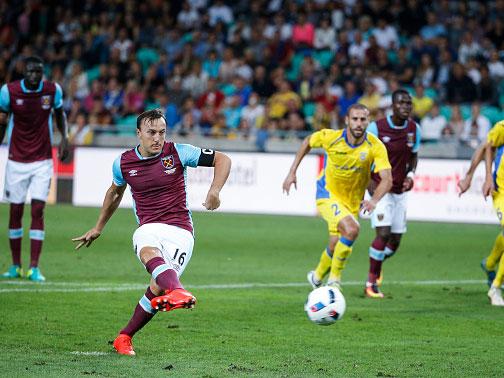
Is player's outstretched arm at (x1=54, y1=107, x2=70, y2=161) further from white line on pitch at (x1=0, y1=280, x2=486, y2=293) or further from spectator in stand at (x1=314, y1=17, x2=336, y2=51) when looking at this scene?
spectator in stand at (x1=314, y1=17, x2=336, y2=51)

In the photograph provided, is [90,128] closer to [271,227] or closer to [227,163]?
[271,227]

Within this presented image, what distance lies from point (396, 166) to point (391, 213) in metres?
0.57

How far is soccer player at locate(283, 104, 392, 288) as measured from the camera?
1084cm

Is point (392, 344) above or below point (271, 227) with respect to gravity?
above

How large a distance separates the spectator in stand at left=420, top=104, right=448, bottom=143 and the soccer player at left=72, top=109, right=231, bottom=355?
1455cm

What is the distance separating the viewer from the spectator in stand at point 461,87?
2297cm

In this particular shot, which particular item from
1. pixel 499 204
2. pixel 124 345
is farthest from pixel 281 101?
pixel 124 345

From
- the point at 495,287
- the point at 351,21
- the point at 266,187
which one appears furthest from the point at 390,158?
the point at 351,21

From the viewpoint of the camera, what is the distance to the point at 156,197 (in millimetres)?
7809

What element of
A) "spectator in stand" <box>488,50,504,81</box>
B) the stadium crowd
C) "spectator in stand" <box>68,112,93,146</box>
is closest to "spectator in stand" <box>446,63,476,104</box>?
the stadium crowd

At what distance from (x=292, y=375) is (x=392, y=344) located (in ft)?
5.42

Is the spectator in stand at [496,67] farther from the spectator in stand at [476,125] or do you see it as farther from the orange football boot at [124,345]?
the orange football boot at [124,345]

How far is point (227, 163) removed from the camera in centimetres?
762

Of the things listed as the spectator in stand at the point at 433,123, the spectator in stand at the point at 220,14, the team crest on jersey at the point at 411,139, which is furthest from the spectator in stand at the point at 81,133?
the team crest on jersey at the point at 411,139
